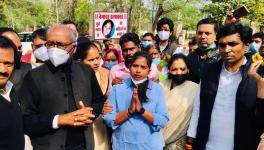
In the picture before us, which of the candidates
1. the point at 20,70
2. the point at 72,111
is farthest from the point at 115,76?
the point at 72,111

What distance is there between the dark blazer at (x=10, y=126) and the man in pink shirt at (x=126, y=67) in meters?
1.50

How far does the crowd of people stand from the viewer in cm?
273

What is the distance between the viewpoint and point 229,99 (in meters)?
3.04

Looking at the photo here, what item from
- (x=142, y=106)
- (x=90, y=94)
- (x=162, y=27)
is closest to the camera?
(x=90, y=94)

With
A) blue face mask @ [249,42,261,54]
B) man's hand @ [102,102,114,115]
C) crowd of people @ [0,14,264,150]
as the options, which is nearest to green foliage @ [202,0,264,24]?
blue face mask @ [249,42,261,54]

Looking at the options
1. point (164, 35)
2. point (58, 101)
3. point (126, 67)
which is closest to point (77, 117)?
point (58, 101)

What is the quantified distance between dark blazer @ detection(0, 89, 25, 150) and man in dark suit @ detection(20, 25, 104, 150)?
11.0 inches

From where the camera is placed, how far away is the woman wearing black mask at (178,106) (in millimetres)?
3654

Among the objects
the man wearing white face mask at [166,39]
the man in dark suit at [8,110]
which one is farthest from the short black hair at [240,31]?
the man wearing white face mask at [166,39]

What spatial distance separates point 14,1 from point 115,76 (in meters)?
29.3

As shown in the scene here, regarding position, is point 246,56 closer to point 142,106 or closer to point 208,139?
point 208,139

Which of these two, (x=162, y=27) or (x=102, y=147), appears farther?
(x=162, y=27)

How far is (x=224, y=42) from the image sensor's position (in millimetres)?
3037

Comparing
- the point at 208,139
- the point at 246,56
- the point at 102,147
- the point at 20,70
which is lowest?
the point at 102,147
